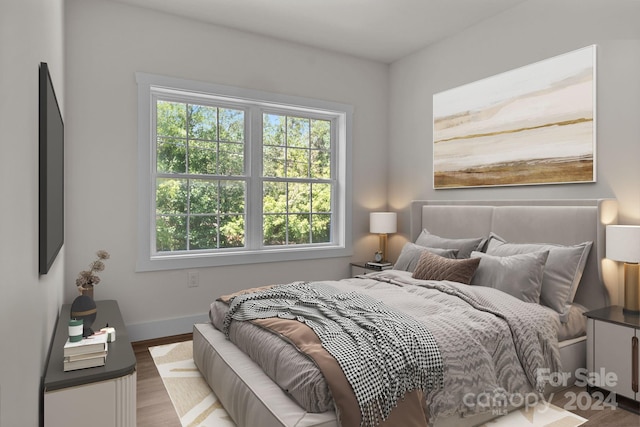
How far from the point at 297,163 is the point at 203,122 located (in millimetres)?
1099

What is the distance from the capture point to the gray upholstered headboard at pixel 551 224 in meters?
2.89

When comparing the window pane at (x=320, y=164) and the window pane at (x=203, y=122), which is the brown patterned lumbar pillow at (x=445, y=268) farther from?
the window pane at (x=203, y=122)

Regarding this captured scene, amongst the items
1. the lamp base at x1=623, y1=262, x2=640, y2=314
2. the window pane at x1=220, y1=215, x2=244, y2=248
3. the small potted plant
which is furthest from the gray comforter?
the window pane at x1=220, y1=215, x2=244, y2=248

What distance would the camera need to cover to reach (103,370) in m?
1.78

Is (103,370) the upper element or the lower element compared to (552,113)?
lower

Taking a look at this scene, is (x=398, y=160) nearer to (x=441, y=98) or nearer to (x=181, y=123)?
(x=441, y=98)

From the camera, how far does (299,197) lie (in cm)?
457

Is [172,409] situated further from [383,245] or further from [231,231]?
[383,245]

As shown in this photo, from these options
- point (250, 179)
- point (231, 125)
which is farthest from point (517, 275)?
point (231, 125)

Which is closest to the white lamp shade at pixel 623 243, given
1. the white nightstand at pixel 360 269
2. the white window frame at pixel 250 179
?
the white nightstand at pixel 360 269

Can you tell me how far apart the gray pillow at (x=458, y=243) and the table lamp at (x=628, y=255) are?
3.20ft

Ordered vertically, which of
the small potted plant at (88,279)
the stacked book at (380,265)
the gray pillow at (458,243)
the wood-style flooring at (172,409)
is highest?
the gray pillow at (458,243)

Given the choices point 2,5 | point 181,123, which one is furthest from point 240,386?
point 181,123

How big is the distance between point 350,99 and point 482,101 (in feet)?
4.89
